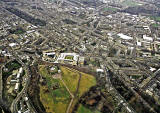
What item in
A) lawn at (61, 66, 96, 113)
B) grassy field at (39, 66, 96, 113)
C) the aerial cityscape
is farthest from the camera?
lawn at (61, 66, 96, 113)

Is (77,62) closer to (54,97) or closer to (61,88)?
(61,88)

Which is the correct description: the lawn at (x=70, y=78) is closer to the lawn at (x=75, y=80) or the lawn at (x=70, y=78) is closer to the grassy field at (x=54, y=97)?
the lawn at (x=75, y=80)

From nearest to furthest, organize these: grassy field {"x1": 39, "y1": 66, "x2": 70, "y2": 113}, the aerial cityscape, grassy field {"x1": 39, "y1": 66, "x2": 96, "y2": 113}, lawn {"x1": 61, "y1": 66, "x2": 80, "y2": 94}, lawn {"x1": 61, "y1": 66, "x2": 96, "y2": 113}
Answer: grassy field {"x1": 39, "y1": 66, "x2": 70, "y2": 113} → grassy field {"x1": 39, "y1": 66, "x2": 96, "y2": 113} → the aerial cityscape → lawn {"x1": 61, "y1": 66, "x2": 96, "y2": 113} → lawn {"x1": 61, "y1": 66, "x2": 80, "y2": 94}

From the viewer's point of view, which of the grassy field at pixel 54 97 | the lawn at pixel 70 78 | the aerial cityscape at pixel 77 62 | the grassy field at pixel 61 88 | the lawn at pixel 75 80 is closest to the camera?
the grassy field at pixel 54 97

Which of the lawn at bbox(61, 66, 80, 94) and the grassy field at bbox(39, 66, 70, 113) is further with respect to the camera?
the lawn at bbox(61, 66, 80, 94)

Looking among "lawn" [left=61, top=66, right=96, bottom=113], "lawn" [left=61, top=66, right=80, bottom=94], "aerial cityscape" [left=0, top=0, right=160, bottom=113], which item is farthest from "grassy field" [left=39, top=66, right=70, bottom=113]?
"lawn" [left=61, top=66, right=96, bottom=113]

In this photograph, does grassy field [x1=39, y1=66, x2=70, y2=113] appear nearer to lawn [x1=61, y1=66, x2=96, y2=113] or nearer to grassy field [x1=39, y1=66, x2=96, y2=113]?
grassy field [x1=39, y1=66, x2=96, y2=113]

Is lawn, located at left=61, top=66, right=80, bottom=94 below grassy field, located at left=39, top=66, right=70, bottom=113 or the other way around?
the other way around

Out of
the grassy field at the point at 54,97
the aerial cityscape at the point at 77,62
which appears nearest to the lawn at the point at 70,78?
the aerial cityscape at the point at 77,62
